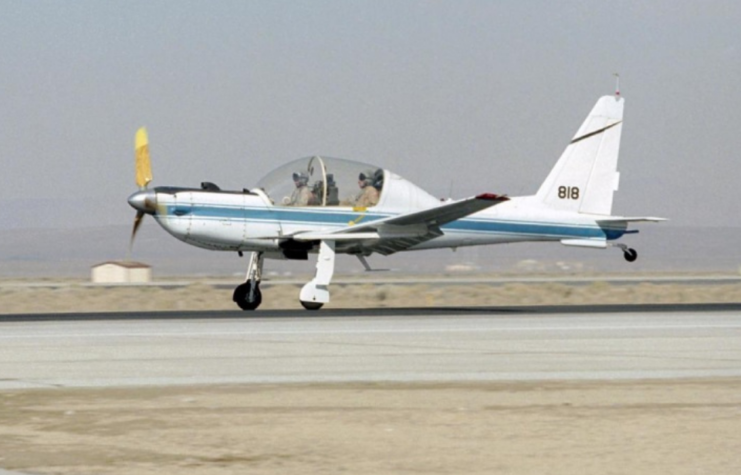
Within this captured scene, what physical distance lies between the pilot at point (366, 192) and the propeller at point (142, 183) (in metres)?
3.99

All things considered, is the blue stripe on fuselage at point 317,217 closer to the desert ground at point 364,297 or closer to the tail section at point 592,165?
the tail section at point 592,165

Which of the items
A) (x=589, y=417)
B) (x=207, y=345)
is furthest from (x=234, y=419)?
(x=207, y=345)

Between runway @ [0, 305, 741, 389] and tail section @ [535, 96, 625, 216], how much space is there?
548 centimetres

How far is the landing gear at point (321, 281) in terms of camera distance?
24.2 m

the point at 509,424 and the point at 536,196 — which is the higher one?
the point at 536,196

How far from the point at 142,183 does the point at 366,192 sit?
473 centimetres

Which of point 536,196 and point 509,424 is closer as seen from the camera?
point 509,424

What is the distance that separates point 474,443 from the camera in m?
9.60

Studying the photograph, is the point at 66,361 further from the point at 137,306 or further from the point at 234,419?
the point at 137,306

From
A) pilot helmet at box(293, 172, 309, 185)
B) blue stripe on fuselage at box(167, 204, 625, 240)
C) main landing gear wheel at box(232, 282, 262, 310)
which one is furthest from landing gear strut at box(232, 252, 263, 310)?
pilot helmet at box(293, 172, 309, 185)

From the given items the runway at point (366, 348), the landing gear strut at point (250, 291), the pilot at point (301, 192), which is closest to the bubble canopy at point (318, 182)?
the pilot at point (301, 192)

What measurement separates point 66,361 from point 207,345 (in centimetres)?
239

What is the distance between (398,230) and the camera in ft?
81.1

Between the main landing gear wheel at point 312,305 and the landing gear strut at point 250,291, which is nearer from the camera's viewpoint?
the main landing gear wheel at point 312,305
